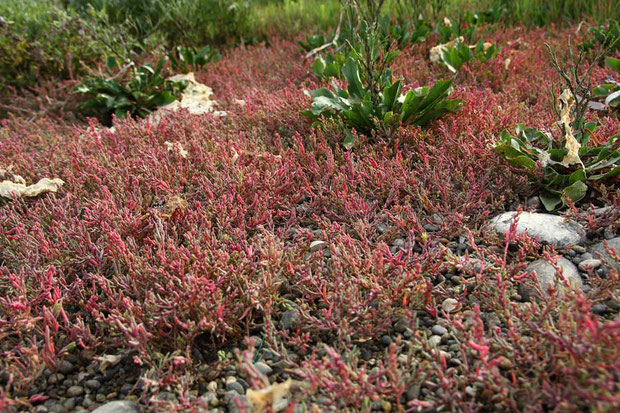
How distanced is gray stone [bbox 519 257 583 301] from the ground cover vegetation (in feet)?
0.03

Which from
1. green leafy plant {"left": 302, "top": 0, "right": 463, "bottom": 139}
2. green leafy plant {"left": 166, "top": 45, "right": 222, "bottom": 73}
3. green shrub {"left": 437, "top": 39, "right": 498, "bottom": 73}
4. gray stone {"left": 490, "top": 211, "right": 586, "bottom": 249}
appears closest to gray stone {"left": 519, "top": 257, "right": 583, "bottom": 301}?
gray stone {"left": 490, "top": 211, "right": 586, "bottom": 249}

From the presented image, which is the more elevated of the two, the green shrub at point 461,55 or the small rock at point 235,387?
the green shrub at point 461,55

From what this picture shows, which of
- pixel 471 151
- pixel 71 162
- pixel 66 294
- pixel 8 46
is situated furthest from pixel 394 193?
pixel 8 46

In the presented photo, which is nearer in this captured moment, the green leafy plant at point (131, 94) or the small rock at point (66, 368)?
the small rock at point (66, 368)

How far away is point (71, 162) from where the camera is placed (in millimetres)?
3805

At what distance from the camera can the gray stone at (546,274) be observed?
2.29m

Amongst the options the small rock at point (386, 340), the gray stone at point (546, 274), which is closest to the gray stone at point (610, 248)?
the gray stone at point (546, 274)

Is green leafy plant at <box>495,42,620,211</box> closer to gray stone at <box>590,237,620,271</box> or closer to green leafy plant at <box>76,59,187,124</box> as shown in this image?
gray stone at <box>590,237,620,271</box>

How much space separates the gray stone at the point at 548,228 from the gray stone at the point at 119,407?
6.27ft

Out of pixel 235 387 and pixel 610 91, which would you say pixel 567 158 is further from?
pixel 235 387

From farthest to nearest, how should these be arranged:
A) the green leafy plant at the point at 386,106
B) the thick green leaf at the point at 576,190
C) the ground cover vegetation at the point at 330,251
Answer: the green leafy plant at the point at 386,106
the thick green leaf at the point at 576,190
the ground cover vegetation at the point at 330,251

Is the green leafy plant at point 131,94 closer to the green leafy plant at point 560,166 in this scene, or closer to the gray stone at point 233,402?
the green leafy plant at point 560,166

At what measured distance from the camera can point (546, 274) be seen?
2346mm

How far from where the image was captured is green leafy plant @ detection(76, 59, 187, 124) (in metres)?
5.14
